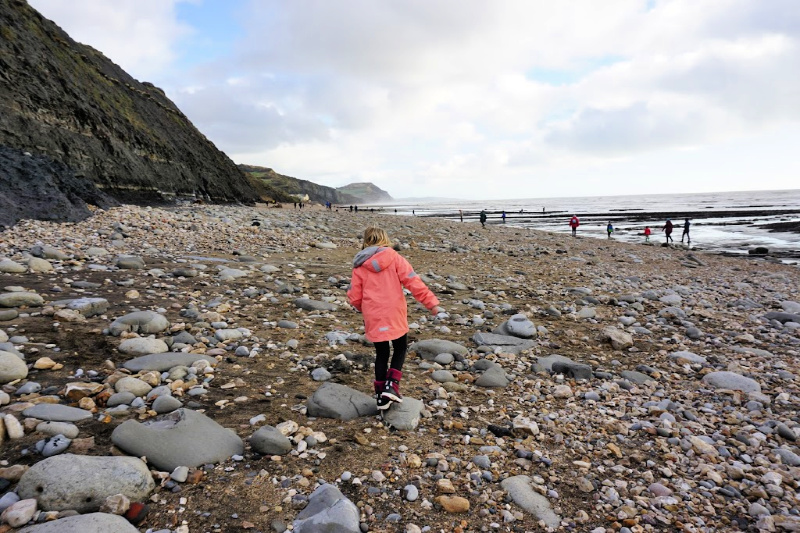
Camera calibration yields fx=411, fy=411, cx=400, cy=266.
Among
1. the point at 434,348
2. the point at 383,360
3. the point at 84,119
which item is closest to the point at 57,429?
the point at 383,360

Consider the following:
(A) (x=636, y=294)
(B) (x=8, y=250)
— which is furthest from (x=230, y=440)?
(A) (x=636, y=294)

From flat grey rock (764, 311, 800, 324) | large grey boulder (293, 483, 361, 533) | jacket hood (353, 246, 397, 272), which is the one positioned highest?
jacket hood (353, 246, 397, 272)

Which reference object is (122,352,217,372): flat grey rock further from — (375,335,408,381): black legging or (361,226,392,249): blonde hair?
(361,226,392,249): blonde hair

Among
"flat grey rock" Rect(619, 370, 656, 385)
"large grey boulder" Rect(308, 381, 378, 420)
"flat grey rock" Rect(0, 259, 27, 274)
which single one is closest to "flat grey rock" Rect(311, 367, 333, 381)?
"large grey boulder" Rect(308, 381, 378, 420)

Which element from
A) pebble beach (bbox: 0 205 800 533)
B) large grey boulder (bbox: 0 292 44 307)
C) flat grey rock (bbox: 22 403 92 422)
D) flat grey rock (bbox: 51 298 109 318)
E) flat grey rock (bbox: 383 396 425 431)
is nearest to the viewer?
pebble beach (bbox: 0 205 800 533)

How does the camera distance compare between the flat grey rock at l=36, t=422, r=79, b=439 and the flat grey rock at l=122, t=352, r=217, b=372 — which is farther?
the flat grey rock at l=122, t=352, r=217, b=372

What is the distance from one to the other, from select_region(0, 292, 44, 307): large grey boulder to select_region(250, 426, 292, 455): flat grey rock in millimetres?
4979

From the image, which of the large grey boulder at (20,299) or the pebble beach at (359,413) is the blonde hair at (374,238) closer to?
the pebble beach at (359,413)

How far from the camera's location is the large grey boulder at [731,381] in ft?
17.5

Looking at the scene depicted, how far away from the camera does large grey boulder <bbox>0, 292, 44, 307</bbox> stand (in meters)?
6.00

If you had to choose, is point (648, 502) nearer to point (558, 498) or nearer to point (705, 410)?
point (558, 498)

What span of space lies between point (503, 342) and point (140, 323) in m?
5.67

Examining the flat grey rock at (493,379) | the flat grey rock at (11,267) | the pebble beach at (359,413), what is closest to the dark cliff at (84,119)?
the flat grey rock at (11,267)

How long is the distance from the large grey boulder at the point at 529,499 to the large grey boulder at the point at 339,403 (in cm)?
164
